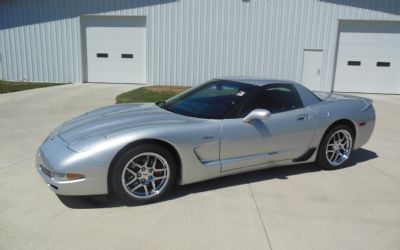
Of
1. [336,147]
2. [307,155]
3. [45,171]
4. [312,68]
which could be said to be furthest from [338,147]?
[312,68]

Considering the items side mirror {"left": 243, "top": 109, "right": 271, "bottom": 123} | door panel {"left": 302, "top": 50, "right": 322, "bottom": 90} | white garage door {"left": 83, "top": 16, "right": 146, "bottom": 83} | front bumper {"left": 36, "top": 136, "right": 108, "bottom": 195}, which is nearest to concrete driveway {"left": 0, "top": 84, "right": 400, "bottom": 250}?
front bumper {"left": 36, "top": 136, "right": 108, "bottom": 195}

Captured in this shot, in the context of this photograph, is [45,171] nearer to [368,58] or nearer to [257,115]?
[257,115]

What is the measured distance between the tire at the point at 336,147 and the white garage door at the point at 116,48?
415 inches

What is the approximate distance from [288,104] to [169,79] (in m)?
10.2

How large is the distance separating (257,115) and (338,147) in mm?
1679

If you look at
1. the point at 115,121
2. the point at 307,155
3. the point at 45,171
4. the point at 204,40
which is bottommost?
the point at 307,155

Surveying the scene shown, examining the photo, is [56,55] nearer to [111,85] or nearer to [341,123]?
[111,85]

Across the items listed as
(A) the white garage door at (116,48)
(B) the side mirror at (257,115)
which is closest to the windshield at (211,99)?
(B) the side mirror at (257,115)

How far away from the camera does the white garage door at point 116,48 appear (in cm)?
1433

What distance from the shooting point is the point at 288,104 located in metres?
4.80

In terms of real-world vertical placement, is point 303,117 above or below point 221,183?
above

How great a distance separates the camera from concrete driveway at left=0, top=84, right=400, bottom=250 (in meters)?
3.20

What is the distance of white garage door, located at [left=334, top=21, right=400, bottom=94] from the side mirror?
11137mm

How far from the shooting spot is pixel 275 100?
4730 millimetres
